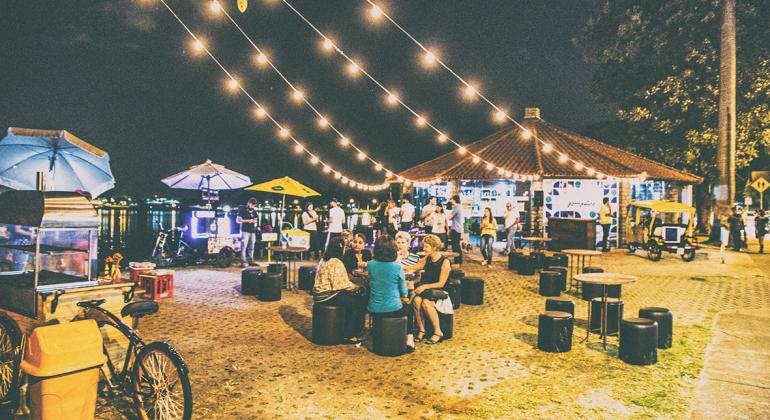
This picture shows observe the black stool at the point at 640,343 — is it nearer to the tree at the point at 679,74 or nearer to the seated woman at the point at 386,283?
the seated woman at the point at 386,283

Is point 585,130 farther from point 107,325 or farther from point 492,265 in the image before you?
point 107,325

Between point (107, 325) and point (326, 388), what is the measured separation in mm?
2144

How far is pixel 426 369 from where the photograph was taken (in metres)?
5.43

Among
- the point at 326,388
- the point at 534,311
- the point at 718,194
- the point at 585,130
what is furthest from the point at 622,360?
the point at 585,130

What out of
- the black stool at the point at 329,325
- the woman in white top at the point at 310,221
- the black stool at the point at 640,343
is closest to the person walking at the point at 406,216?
the woman in white top at the point at 310,221

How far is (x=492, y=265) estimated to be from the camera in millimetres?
14055

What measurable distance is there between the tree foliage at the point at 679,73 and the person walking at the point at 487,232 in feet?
37.6

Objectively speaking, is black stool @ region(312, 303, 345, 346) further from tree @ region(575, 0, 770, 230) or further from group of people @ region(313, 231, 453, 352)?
tree @ region(575, 0, 770, 230)

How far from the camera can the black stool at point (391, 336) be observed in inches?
231

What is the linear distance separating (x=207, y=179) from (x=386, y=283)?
407 inches

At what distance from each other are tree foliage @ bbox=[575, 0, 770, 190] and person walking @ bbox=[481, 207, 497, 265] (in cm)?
1147

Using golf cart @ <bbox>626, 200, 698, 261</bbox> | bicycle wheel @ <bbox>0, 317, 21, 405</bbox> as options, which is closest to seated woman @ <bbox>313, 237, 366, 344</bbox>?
bicycle wheel @ <bbox>0, 317, 21, 405</bbox>

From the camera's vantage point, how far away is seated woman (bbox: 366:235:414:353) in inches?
238

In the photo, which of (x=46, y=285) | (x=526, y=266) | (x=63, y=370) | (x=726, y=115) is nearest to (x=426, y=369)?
(x=63, y=370)
